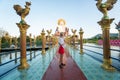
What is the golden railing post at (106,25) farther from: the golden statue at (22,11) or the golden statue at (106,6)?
the golden statue at (22,11)

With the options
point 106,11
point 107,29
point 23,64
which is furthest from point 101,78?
point 23,64

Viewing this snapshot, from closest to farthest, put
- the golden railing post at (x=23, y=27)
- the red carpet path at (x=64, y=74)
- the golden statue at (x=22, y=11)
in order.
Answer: the red carpet path at (x=64, y=74) → the golden statue at (x=22, y=11) → the golden railing post at (x=23, y=27)

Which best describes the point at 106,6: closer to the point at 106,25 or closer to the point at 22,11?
the point at 106,25

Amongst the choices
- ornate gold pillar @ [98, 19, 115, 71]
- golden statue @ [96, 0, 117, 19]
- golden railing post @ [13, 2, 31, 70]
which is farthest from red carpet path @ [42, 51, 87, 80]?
golden statue @ [96, 0, 117, 19]

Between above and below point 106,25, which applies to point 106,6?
above

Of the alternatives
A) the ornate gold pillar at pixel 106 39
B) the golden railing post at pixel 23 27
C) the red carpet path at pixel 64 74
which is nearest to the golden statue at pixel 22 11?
the golden railing post at pixel 23 27

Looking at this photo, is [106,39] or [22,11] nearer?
[106,39]

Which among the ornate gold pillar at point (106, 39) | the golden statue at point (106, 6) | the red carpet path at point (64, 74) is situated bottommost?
the red carpet path at point (64, 74)

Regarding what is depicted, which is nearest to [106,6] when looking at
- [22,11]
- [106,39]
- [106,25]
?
[106,25]

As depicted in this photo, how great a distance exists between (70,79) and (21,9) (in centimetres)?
428

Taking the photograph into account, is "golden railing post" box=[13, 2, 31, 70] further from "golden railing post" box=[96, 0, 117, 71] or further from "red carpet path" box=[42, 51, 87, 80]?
"golden railing post" box=[96, 0, 117, 71]

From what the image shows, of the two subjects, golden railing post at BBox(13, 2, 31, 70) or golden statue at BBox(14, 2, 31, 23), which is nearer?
golden statue at BBox(14, 2, 31, 23)

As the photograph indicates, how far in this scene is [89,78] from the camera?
554cm

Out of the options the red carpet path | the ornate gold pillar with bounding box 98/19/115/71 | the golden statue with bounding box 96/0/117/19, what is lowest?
the red carpet path
